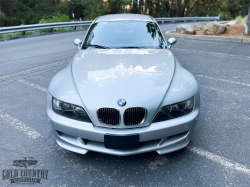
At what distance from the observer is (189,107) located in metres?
2.36

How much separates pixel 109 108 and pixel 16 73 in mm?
4480

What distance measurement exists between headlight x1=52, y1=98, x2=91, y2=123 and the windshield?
1.64m

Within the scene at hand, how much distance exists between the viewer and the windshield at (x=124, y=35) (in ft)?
12.1

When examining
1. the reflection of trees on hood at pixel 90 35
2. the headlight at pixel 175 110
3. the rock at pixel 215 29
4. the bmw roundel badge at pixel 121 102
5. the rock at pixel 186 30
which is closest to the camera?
the bmw roundel badge at pixel 121 102

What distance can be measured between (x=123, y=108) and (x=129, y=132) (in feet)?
0.81

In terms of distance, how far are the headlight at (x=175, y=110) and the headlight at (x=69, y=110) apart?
75 cm

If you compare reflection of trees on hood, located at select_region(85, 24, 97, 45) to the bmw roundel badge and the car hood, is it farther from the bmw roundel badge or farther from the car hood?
the bmw roundel badge

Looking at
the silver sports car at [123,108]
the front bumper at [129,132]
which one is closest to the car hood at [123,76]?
the silver sports car at [123,108]

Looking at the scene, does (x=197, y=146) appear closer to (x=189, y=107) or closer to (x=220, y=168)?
(x=220, y=168)

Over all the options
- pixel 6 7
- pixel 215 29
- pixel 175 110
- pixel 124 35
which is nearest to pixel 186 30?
pixel 215 29

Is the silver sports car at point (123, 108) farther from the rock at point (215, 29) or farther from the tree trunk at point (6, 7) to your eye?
the tree trunk at point (6, 7)

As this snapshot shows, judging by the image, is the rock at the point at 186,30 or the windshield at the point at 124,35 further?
the rock at the point at 186,30

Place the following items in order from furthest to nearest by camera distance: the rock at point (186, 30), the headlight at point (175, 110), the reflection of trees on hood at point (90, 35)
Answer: the rock at point (186, 30) → the reflection of trees on hood at point (90, 35) → the headlight at point (175, 110)

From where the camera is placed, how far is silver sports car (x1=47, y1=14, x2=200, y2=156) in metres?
2.11
